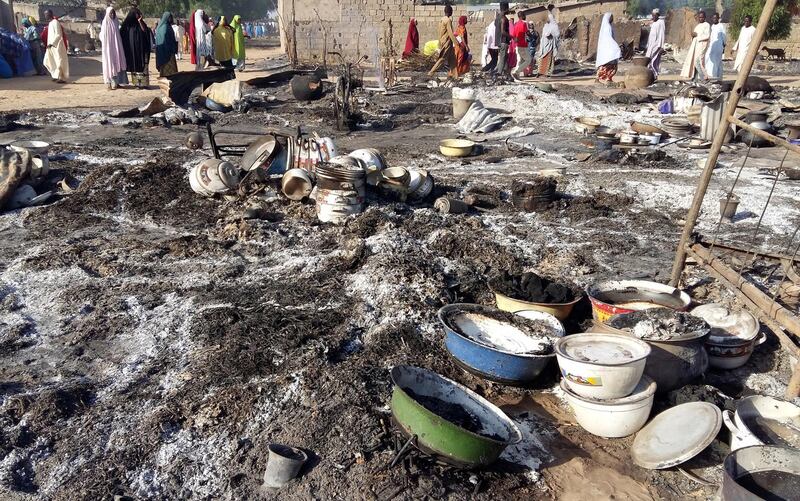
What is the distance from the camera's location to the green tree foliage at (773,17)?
68.2ft

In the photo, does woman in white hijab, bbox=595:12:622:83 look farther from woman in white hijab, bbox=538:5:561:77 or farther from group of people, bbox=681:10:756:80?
group of people, bbox=681:10:756:80

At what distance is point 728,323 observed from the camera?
3.96 metres

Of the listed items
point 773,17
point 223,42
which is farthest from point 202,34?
point 773,17

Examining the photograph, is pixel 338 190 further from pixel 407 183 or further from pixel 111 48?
pixel 111 48

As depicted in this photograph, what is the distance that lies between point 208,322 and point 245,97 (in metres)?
10.1

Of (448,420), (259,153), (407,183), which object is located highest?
(259,153)

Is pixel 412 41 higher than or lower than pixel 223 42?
higher

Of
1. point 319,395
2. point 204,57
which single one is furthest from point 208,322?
point 204,57

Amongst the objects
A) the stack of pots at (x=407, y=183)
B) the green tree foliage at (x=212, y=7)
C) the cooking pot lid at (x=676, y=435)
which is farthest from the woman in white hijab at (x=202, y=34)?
the cooking pot lid at (x=676, y=435)

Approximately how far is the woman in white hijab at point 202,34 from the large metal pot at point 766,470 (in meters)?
17.5

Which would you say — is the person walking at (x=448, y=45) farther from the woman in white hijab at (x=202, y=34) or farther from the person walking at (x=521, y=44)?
the woman in white hijab at (x=202, y=34)

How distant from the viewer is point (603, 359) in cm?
334

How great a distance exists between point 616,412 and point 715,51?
549 inches

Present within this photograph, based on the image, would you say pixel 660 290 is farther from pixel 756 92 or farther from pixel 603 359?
pixel 756 92
